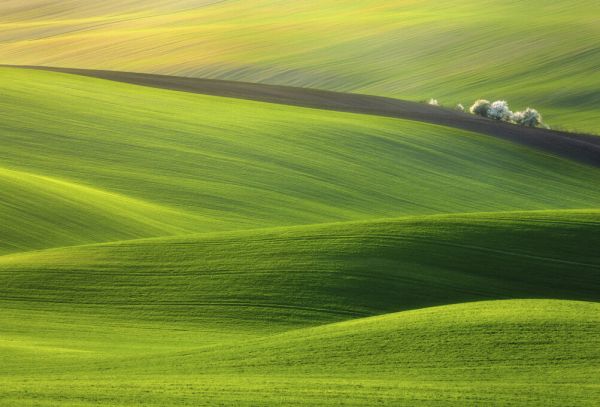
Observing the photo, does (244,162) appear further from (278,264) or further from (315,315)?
(315,315)

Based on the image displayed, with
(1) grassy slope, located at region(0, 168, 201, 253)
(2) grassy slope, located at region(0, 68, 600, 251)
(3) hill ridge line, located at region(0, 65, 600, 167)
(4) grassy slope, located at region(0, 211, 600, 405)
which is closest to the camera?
(4) grassy slope, located at region(0, 211, 600, 405)

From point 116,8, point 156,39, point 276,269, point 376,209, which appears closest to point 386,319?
point 276,269

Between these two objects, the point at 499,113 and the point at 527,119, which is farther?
the point at 499,113

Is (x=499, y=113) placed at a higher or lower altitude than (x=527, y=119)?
higher

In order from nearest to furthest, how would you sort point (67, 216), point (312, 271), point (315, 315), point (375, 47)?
point (315, 315), point (312, 271), point (67, 216), point (375, 47)

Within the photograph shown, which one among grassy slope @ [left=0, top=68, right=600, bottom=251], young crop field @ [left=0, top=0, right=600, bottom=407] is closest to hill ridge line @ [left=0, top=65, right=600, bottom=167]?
young crop field @ [left=0, top=0, right=600, bottom=407]

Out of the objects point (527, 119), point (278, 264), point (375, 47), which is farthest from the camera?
point (375, 47)

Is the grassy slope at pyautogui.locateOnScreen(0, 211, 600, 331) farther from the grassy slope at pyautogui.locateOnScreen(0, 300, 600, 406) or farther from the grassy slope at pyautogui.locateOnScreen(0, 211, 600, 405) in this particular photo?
the grassy slope at pyautogui.locateOnScreen(0, 300, 600, 406)

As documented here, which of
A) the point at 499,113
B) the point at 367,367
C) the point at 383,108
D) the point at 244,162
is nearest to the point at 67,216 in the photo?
the point at 244,162
